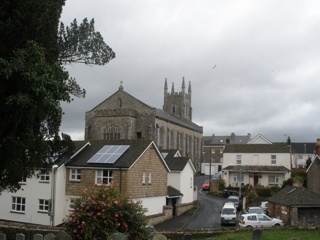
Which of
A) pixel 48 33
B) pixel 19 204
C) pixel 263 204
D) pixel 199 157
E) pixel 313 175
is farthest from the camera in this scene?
pixel 199 157

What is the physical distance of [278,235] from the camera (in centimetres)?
2384

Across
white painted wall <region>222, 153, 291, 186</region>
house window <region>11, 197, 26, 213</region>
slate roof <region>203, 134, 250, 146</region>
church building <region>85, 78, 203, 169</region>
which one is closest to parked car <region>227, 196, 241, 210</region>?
white painted wall <region>222, 153, 291, 186</region>

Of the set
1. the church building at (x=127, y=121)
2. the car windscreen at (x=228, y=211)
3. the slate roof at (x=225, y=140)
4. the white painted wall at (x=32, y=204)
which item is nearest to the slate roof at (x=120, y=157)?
the white painted wall at (x=32, y=204)

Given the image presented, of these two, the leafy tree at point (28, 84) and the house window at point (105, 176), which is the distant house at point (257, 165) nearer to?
the house window at point (105, 176)

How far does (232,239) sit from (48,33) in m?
13.9

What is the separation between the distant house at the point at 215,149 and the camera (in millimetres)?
108750

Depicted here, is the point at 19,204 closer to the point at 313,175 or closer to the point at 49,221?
the point at 49,221

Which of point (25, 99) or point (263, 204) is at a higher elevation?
point (25, 99)

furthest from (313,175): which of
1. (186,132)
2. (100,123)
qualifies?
(186,132)

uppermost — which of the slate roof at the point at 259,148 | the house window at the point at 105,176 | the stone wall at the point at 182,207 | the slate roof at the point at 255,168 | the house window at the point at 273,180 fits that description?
the slate roof at the point at 259,148

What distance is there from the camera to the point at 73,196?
3459 centimetres

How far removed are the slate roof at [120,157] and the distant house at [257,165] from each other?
27.5 meters

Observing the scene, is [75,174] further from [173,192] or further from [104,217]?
[104,217]

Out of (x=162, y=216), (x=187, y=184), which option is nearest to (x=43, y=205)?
(x=162, y=216)
